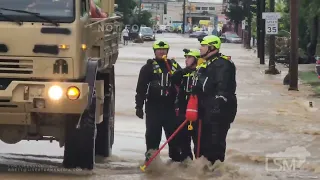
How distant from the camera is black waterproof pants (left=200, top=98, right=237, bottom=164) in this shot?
29.8ft

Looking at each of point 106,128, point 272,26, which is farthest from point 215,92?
point 272,26

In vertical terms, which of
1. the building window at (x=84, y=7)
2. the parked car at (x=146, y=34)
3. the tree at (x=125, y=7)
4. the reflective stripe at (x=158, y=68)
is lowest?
the parked car at (x=146, y=34)

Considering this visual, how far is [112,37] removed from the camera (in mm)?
11164

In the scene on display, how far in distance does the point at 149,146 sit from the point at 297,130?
5534 millimetres

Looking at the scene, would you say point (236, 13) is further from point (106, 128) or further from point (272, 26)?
point (106, 128)

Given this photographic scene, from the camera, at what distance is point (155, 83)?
9828 millimetres

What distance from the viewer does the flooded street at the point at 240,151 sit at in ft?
31.3

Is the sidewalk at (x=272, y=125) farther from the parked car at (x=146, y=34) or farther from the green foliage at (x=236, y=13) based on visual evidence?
the green foliage at (x=236, y=13)

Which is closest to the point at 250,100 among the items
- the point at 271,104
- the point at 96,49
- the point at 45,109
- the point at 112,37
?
the point at 271,104

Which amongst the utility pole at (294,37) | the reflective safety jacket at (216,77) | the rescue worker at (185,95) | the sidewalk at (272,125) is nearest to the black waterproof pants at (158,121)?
the rescue worker at (185,95)

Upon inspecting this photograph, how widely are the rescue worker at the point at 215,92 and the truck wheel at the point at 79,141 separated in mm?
1360

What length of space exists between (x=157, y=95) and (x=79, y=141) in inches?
50.4

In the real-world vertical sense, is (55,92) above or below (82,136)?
above

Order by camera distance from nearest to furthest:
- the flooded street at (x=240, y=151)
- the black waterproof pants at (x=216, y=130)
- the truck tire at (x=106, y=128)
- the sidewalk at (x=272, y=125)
→ the black waterproof pants at (x=216, y=130)
the flooded street at (x=240, y=151)
the truck tire at (x=106, y=128)
the sidewalk at (x=272, y=125)
